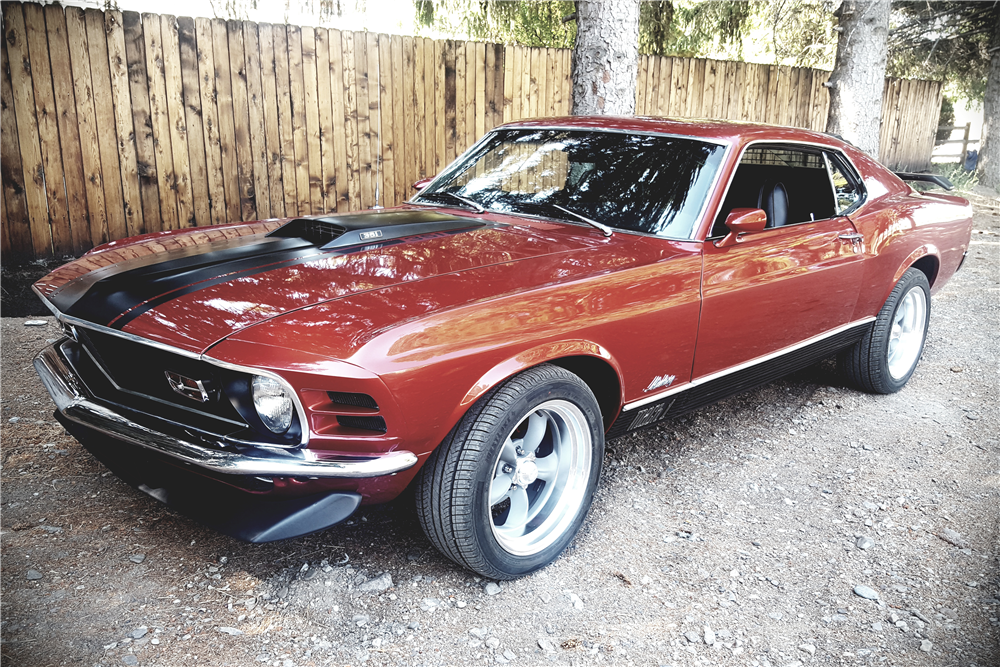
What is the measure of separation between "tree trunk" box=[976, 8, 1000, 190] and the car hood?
45.1 ft

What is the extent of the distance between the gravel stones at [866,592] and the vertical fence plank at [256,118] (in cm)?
562

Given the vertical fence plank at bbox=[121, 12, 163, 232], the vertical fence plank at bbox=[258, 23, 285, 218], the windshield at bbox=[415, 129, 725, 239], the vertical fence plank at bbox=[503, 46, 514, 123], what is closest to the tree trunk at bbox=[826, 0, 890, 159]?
the vertical fence plank at bbox=[503, 46, 514, 123]

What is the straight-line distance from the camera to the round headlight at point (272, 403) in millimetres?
2170

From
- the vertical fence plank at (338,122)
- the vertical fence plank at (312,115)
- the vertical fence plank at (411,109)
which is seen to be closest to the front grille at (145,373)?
the vertical fence plank at (312,115)

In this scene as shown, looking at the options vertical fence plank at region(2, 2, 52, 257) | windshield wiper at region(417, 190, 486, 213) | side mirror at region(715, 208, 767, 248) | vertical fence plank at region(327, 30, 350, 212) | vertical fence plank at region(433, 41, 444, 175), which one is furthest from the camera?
vertical fence plank at region(433, 41, 444, 175)

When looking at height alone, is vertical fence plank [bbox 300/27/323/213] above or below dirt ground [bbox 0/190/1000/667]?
above

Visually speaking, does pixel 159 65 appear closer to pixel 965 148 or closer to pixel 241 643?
pixel 241 643

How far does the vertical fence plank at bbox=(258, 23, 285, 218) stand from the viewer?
6.41 meters

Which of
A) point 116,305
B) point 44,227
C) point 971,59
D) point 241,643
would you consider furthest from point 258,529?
point 971,59

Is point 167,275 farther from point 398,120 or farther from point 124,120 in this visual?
point 398,120

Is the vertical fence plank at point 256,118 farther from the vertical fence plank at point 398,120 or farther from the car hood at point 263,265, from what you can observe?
the car hood at point 263,265

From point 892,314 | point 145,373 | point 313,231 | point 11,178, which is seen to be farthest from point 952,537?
point 11,178

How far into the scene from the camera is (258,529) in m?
2.20

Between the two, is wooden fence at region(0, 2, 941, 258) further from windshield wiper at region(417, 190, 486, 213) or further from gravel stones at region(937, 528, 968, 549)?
gravel stones at region(937, 528, 968, 549)
